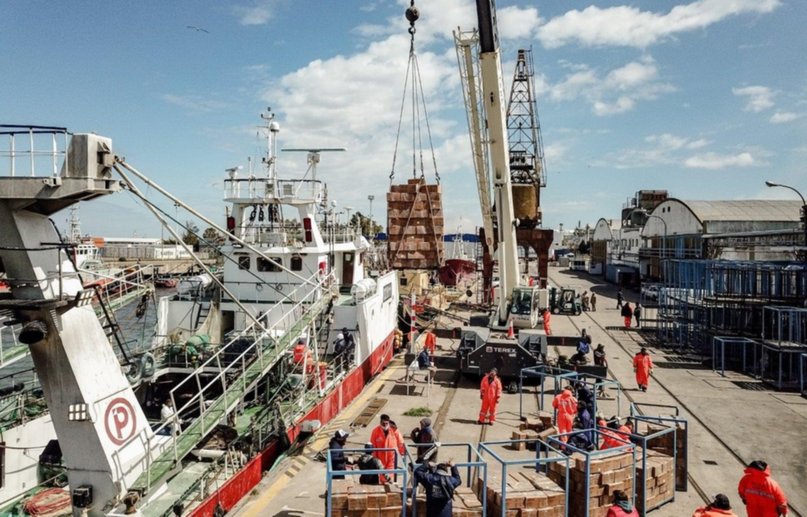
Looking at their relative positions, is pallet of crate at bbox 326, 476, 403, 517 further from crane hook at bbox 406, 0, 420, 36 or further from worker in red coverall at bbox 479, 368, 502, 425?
crane hook at bbox 406, 0, 420, 36

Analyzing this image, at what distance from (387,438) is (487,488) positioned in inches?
73.6

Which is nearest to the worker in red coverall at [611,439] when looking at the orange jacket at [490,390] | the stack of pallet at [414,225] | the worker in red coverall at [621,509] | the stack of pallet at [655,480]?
the stack of pallet at [655,480]

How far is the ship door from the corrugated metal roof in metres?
29.5

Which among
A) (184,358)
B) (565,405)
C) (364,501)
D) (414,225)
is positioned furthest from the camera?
(414,225)

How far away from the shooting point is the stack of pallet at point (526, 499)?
7.05 meters

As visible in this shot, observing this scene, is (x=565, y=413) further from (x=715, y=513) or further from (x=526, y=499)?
(x=715, y=513)

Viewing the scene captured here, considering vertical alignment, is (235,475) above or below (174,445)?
below

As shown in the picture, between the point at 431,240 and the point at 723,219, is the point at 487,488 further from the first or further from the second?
the point at 723,219

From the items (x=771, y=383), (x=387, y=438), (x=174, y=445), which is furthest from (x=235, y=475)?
(x=771, y=383)

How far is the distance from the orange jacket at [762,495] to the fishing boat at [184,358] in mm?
7240

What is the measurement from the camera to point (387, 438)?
8617mm

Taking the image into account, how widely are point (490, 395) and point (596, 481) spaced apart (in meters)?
4.88

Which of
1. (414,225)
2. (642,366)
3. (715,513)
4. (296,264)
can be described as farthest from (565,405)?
(414,225)

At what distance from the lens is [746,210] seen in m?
41.3
